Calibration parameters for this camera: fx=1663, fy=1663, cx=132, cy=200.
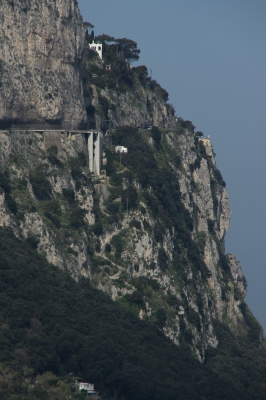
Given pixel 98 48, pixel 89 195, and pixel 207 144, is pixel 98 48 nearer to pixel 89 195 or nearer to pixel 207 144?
pixel 207 144

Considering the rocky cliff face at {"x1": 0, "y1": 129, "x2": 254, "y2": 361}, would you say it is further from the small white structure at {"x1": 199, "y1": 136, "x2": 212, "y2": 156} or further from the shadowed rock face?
the small white structure at {"x1": 199, "y1": 136, "x2": 212, "y2": 156}

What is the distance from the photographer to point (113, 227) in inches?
5989

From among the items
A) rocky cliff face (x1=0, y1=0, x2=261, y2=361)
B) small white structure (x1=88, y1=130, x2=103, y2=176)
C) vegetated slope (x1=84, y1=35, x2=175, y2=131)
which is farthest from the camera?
vegetated slope (x1=84, y1=35, x2=175, y2=131)

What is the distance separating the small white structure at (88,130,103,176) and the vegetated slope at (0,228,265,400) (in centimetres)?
1656

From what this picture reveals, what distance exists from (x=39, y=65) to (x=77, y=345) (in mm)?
31734

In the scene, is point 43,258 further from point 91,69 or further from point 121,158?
point 91,69

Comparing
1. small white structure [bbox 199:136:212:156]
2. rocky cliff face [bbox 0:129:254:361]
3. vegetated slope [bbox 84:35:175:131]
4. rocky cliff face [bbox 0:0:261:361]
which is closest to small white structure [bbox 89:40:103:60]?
vegetated slope [bbox 84:35:175:131]

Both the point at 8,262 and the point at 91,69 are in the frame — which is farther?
the point at 91,69

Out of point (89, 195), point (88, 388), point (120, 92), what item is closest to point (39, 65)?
point (89, 195)

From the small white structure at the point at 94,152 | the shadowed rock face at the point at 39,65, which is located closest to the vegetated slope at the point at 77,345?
the shadowed rock face at the point at 39,65

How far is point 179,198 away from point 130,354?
124 feet

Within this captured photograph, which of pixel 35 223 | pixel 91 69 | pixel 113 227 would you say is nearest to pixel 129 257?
pixel 113 227

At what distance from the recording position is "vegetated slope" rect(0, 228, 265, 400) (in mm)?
125062

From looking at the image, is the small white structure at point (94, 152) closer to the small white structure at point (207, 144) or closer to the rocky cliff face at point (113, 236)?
the rocky cliff face at point (113, 236)
